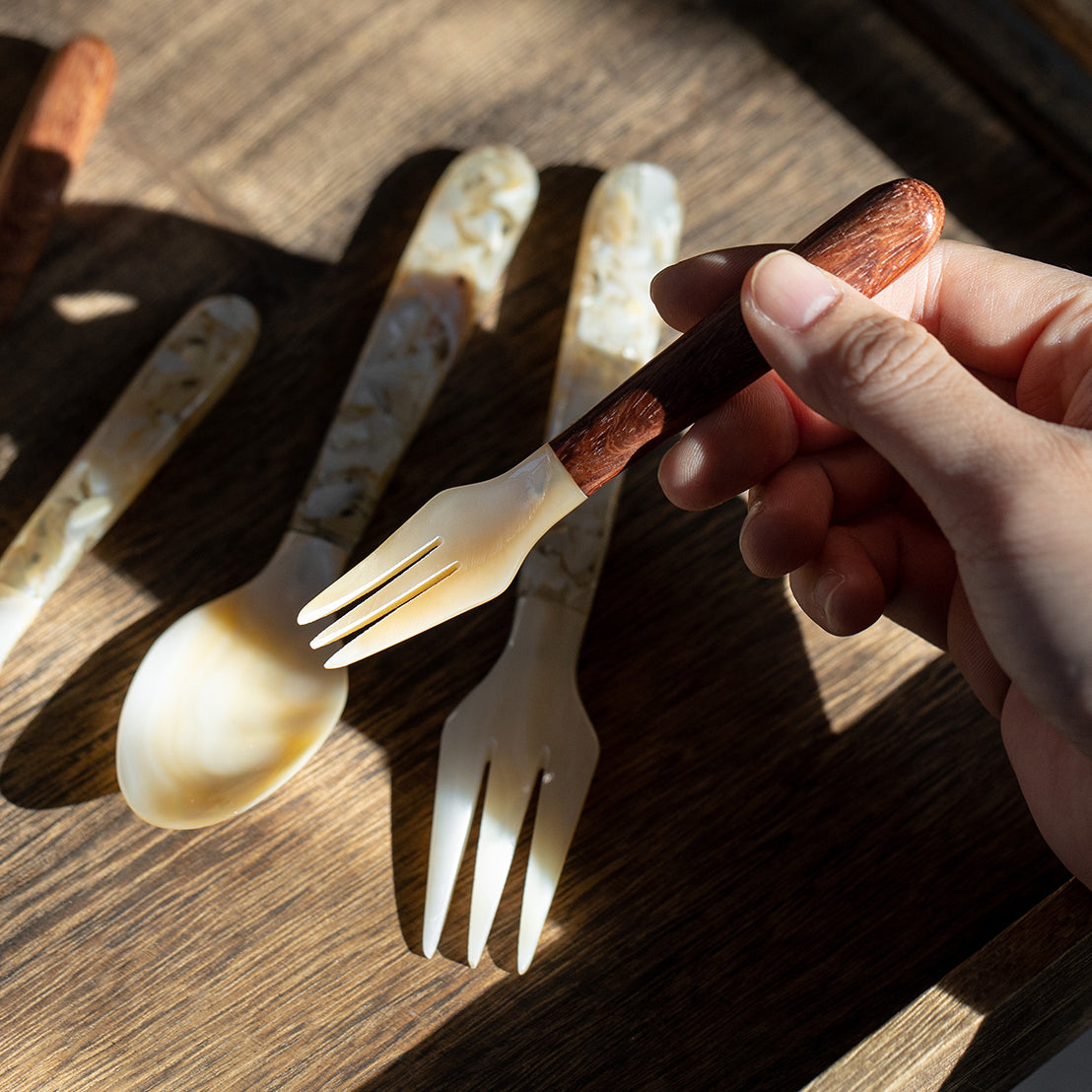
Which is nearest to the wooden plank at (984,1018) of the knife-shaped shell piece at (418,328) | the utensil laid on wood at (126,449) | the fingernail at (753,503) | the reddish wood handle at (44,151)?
the fingernail at (753,503)

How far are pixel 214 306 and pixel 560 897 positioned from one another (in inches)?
19.2

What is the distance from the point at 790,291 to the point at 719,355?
0.18ft

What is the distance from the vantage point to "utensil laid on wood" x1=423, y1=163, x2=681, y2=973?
1.92 feet

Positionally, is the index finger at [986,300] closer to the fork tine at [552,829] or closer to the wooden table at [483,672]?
the wooden table at [483,672]

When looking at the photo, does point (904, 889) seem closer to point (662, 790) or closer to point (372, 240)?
point (662, 790)

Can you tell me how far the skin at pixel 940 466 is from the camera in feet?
1.42

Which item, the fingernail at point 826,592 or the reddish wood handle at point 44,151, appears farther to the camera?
the reddish wood handle at point 44,151

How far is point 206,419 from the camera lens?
700 millimetres

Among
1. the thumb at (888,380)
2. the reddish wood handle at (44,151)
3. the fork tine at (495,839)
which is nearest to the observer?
the thumb at (888,380)

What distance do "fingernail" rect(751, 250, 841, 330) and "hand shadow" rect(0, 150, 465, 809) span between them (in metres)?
0.37

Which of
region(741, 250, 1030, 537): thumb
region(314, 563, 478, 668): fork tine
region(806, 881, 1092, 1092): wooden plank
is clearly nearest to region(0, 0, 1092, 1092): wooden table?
region(806, 881, 1092, 1092): wooden plank

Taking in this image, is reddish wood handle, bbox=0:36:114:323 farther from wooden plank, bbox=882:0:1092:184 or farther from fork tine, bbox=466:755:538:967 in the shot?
wooden plank, bbox=882:0:1092:184

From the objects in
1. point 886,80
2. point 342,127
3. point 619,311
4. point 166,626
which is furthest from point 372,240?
point 886,80

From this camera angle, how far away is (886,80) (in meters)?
0.83
